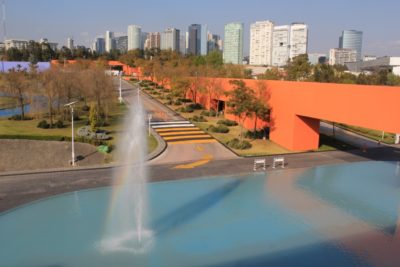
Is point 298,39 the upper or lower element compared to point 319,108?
upper

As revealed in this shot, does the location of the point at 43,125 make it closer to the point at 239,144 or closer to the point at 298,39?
the point at 239,144

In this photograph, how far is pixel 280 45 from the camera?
153250 millimetres

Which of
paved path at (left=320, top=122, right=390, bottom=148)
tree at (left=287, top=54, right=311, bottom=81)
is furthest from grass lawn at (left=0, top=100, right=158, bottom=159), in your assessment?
tree at (left=287, top=54, right=311, bottom=81)

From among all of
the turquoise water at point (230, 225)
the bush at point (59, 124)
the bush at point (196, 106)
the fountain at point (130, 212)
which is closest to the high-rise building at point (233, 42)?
the bush at point (196, 106)

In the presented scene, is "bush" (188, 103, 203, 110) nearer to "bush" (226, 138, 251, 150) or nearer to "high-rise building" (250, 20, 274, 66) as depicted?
"bush" (226, 138, 251, 150)

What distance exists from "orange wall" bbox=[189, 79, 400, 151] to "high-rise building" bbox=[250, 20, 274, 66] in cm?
13848

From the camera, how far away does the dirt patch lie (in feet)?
69.3

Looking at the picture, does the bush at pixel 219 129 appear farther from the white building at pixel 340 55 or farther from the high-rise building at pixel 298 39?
the white building at pixel 340 55

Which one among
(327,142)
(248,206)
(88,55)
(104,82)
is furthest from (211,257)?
(88,55)

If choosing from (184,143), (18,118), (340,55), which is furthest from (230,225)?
(340,55)

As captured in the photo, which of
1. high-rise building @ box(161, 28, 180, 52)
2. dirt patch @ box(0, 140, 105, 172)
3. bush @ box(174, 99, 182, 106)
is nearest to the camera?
dirt patch @ box(0, 140, 105, 172)

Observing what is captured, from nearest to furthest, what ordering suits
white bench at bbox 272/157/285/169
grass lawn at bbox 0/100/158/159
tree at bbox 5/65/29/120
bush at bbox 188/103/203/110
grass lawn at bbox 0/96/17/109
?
1. white bench at bbox 272/157/285/169
2. grass lawn at bbox 0/100/158/159
3. tree at bbox 5/65/29/120
4. grass lawn at bbox 0/96/17/109
5. bush at bbox 188/103/203/110

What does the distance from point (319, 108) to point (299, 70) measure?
31.8m

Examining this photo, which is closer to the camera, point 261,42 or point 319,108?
point 319,108
